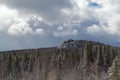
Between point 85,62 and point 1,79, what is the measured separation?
2202 centimetres

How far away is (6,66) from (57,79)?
2489 inches

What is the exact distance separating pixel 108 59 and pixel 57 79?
48215 mm

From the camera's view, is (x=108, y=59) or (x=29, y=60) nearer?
(x=108, y=59)

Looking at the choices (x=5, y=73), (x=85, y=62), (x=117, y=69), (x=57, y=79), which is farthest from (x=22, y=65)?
(x=117, y=69)

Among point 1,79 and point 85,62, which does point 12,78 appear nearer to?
point 1,79

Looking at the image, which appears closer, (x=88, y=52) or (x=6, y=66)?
(x=88, y=52)

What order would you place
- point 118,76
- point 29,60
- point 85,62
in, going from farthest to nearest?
point 29,60 < point 85,62 < point 118,76

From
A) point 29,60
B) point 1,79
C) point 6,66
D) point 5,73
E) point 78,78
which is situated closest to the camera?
point 78,78

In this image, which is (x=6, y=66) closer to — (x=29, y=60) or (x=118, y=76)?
(x=29, y=60)

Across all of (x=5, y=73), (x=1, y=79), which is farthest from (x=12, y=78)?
(x=5, y=73)

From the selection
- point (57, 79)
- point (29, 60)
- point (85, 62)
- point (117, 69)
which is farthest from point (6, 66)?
point (117, 69)

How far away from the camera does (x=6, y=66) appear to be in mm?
136875

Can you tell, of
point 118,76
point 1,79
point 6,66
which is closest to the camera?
point 118,76

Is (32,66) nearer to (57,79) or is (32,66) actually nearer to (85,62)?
(85,62)
